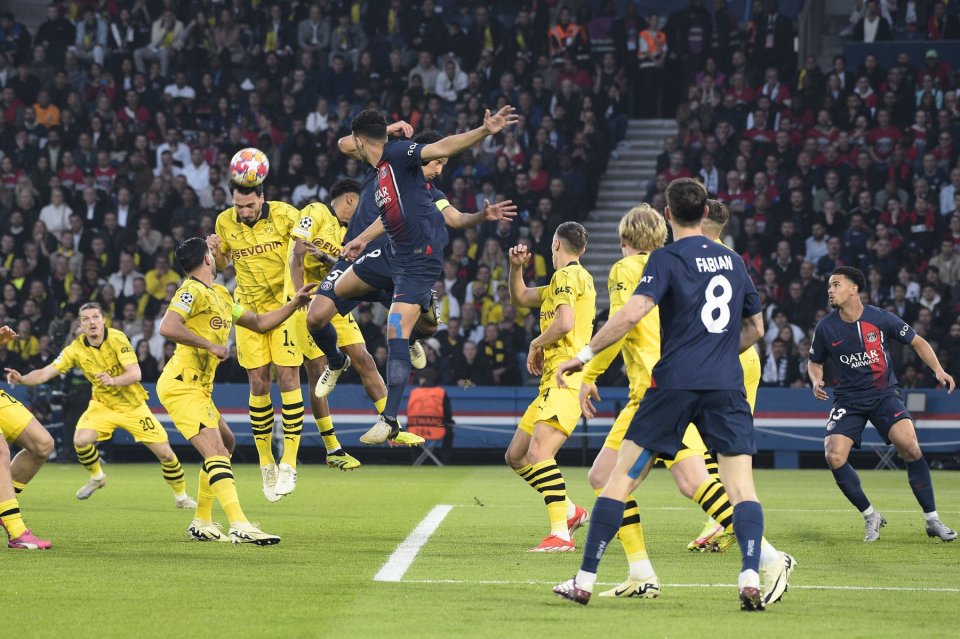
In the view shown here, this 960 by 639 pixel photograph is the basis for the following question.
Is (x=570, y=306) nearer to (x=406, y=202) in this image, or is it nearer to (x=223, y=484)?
(x=406, y=202)

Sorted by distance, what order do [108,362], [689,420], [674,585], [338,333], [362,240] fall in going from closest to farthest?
[689,420], [674,585], [362,240], [338,333], [108,362]

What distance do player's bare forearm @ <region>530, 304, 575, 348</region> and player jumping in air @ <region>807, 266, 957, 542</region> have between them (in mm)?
3139

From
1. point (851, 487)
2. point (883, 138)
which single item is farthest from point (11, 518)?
point (883, 138)

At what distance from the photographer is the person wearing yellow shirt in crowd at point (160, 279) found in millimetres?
23844

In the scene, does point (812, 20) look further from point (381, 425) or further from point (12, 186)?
point (381, 425)

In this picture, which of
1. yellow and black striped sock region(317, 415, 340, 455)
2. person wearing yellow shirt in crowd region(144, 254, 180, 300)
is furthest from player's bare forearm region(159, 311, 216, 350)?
person wearing yellow shirt in crowd region(144, 254, 180, 300)

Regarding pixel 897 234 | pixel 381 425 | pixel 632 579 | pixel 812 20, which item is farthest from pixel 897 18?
pixel 632 579

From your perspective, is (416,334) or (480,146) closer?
(416,334)

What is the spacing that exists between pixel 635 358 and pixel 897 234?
15164 millimetres

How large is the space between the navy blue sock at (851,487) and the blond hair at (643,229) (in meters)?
4.14

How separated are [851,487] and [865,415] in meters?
0.73

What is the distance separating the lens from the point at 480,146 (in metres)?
26.4

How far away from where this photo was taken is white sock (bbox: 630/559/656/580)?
316 inches

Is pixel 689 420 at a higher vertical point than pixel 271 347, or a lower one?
higher
